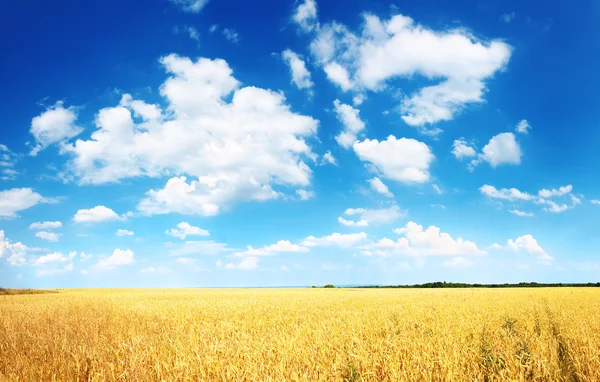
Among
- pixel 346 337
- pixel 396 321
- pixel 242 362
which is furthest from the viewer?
pixel 396 321

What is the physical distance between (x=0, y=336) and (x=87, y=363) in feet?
20.2

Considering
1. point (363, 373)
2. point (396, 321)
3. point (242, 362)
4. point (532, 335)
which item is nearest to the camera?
point (363, 373)

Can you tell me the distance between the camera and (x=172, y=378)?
6289 millimetres

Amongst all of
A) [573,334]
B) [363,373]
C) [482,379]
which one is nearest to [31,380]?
[363,373]

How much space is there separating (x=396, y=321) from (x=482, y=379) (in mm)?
6666

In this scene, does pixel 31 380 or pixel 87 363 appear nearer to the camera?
pixel 31 380

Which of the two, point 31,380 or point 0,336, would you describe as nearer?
point 31,380

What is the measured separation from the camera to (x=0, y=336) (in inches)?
450

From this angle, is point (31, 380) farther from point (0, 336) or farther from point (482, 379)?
point (482, 379)

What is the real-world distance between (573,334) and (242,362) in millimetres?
8821

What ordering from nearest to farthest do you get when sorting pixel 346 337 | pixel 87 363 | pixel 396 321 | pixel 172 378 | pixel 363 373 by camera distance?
pixel 363 373, pixel 172 378, pixel 87 363, pixel 346 337, pixel 396 321

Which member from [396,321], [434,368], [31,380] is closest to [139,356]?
[31,380]

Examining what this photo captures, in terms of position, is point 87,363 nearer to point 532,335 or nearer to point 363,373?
point 363,373

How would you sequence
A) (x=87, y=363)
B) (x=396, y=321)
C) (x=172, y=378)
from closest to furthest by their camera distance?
(x=172, y=378) → (x=87, y=363) → (x=396, y=321)
